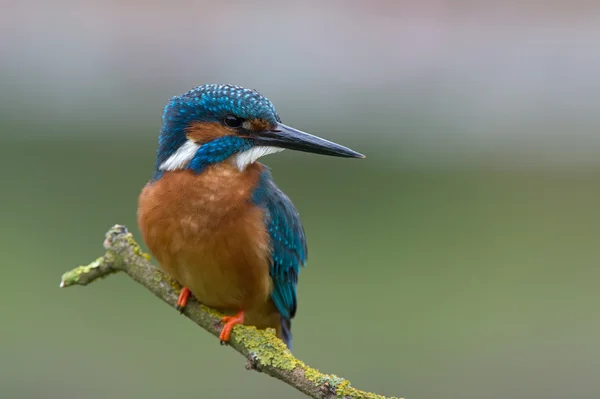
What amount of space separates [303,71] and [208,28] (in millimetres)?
981

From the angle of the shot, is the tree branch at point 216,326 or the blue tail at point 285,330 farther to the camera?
the blue tail at point 285,330

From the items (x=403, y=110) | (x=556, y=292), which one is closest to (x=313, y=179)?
(x=403, y=110)

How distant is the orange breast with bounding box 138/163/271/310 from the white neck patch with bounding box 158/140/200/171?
0.02 meters

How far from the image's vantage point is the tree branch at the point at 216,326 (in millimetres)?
1753

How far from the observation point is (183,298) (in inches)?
88.2

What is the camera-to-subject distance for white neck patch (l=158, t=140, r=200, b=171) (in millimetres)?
2299

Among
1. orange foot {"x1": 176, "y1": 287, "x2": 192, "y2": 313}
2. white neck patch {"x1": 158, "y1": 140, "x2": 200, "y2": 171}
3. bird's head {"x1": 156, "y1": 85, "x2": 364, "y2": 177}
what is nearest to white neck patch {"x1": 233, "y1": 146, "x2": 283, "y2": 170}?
bird's head {"x1": 156, "y1": 85, "x2": 364, "y2": 177}

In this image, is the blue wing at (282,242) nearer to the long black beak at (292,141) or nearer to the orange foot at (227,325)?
the long black beak at (292,141)

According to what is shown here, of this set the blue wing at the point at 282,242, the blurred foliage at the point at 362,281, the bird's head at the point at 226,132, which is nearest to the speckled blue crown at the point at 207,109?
the bird's head at the point at 226,132

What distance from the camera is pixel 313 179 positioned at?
6219 millimetres

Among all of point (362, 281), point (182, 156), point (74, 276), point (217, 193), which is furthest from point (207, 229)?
point (362, 281)

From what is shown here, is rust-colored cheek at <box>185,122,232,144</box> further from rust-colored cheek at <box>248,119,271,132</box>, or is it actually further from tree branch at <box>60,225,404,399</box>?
tree branch at <box>60,225,404,399</box>

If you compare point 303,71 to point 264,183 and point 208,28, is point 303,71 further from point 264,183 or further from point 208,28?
point 264,183

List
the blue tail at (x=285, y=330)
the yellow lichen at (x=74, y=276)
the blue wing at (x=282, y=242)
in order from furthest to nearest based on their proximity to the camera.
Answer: the blue tail at (x=285, y=330), the blue wing at (x=282, y=242), the yellow lichen at (x=74, y=276)
